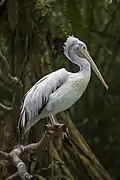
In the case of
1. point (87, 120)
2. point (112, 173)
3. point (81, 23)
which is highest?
point (81, 23)

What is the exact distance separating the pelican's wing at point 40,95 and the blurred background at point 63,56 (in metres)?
0.06

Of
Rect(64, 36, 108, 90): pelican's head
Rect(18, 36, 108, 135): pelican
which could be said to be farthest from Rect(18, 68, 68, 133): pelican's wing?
Rect(64, 36, 108, 90): pelican's head

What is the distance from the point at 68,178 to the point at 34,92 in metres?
0.72

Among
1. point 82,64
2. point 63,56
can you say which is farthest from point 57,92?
point 63,56

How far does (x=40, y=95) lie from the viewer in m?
2.34

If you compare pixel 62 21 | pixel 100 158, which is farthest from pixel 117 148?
pixel 62 21

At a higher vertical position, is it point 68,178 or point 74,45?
point 74,45

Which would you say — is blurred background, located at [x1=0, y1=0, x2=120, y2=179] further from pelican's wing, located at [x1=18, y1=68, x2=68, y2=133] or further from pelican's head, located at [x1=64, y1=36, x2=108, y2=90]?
pelican's head, located at [x1=64, y1=36, x2=108, y2=90]

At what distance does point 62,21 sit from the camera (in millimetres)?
3250

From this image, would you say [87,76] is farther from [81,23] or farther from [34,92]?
[81,23]

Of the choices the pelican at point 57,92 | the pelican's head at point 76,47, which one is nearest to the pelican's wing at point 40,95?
the pelican at point 57,92

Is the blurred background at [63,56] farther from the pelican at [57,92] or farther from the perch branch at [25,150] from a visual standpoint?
the perch branch at [25,150]

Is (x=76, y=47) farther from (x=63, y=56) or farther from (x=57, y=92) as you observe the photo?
(x=63, y=56)

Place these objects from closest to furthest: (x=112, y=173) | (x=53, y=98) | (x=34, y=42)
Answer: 1. (x=53, y=98)
2. (x=34, y=42)
3. (x=112, y=173)
